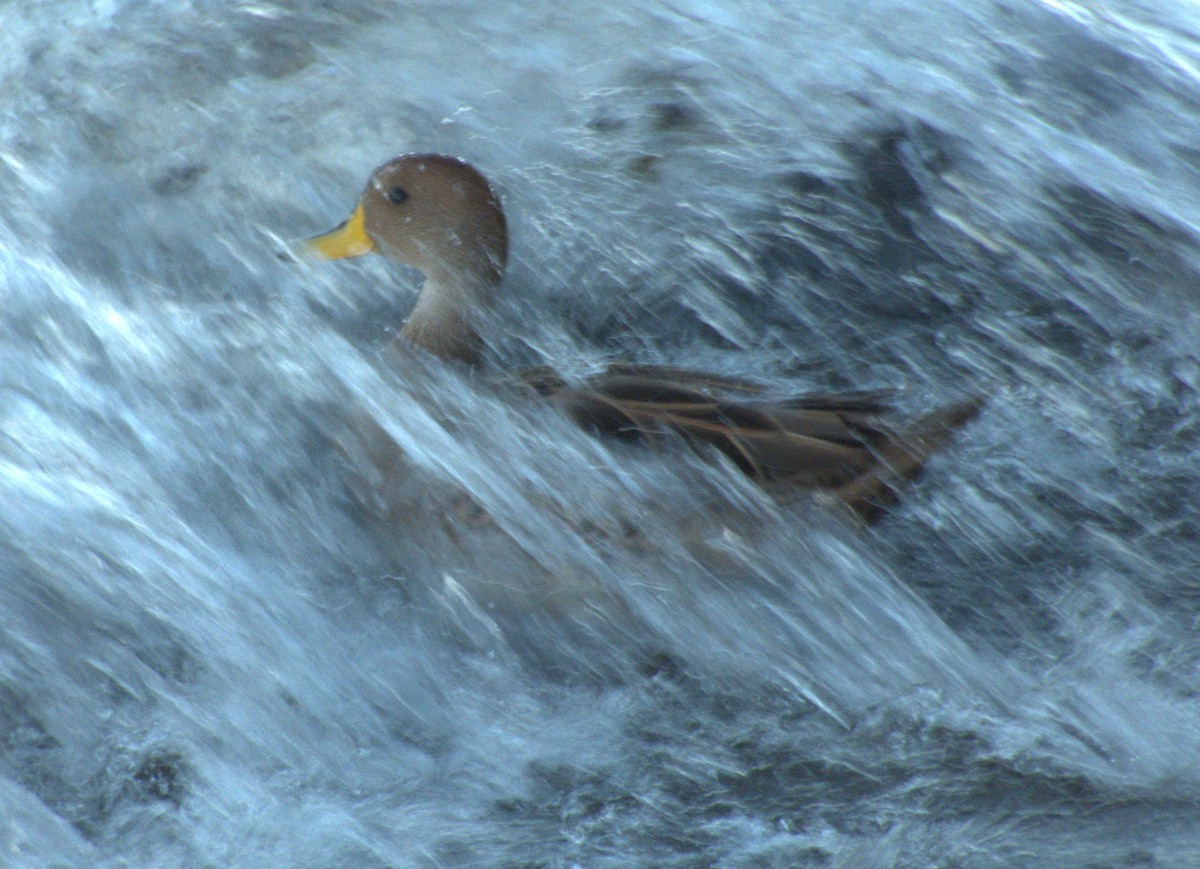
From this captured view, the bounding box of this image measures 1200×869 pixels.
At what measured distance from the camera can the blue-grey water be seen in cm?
226

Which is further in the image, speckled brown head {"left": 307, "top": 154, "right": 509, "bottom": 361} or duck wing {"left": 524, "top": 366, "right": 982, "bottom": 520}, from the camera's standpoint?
speckled brown head {"left": 307, "top": 154, "right": 509, "bottom": 361}

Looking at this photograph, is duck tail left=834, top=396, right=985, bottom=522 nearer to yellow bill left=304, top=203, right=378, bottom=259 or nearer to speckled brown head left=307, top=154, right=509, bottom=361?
speckled brown head left=307, top=154, right=509, bottom=361

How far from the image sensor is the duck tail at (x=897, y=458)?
109 inches

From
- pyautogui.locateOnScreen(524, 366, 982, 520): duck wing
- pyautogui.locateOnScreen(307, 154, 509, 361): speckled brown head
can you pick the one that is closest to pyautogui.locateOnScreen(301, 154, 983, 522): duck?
pyautogui.locateOnScreen(524, 366, 982, 520): duck wing

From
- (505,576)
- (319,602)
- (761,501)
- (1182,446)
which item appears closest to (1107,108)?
(1182,446)

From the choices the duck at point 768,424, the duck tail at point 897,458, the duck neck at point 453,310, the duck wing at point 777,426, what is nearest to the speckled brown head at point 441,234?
the duck neck at point 453,310

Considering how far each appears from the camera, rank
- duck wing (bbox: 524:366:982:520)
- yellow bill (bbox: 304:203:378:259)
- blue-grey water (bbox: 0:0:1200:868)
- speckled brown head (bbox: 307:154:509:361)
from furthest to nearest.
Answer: yellow bill (bbox: 304:203:378:259) < speckled brown head (bbox: 307:154:509:361) < duck wing (bbox: 524:366:982:520) < blue-grey water (bbox: 0:0:1200:868)

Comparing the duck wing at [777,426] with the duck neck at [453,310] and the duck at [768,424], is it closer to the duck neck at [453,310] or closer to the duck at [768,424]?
the duck at [768,424]

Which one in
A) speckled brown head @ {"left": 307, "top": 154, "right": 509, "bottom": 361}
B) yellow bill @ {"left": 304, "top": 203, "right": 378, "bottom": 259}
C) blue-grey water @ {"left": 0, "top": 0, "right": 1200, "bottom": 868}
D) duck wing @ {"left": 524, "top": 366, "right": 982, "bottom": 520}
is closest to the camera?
blue-grey water @ {"left": 0, "top": 0, "right": 1200, "bottom": 868}

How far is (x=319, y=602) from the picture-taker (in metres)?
2.73

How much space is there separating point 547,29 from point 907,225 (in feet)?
5.05

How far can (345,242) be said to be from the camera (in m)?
3.59

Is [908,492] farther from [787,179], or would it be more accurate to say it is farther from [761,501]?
[787,179]

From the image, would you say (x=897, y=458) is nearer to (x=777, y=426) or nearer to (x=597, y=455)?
(x=777, y=426)
